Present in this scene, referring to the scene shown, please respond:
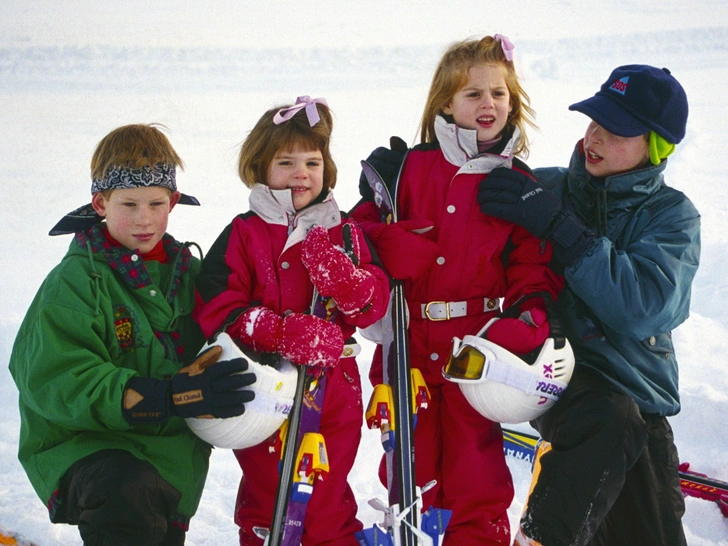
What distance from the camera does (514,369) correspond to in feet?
8.14

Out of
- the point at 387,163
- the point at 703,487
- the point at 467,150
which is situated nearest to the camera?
the point at 467,150

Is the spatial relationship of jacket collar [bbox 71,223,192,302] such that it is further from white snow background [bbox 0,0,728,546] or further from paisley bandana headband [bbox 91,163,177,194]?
white snow background [bbox 0,0,728,546]

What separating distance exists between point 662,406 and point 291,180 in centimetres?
158

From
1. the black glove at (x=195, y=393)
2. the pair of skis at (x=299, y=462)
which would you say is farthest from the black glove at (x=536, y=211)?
the black glove at (x=195, y=393)

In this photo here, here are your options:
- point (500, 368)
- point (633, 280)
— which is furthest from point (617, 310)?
point (500, 368)

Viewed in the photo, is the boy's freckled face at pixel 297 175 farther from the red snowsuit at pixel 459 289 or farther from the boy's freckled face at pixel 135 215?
the boy's freckled face at pixel 135 215

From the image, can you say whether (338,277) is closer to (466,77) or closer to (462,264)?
(462,264)

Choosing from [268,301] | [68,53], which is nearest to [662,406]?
[268,301]

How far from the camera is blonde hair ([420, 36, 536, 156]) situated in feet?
9.35

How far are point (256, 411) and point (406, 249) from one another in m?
0.79

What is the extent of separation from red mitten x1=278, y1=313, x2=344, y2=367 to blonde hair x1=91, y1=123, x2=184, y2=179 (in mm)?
753

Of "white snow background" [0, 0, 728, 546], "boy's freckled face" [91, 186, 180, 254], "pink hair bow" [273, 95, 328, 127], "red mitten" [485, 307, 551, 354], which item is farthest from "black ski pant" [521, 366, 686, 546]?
"white snow background" [0, 0, 728, 546]

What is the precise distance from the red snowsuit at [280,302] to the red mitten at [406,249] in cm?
9

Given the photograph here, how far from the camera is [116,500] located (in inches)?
90.4
